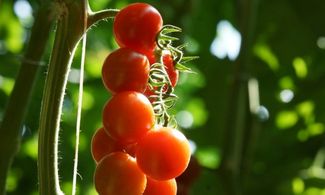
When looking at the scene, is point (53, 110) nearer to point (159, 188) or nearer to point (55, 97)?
point (55, 97)

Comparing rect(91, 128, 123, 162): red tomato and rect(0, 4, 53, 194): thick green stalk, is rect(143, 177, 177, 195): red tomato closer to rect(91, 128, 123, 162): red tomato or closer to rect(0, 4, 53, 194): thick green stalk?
rect(91, 128, 123, 162): red tomato

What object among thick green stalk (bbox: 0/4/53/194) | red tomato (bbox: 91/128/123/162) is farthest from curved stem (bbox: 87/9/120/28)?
thick green stalk (bbox: 0/4/53/194)

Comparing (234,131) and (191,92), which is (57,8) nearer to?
(234,131)

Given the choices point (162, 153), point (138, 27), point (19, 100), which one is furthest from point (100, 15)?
point (19, 100)

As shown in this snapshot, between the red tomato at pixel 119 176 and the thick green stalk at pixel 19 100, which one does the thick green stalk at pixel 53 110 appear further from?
the thick green stalk at pixel 19 100

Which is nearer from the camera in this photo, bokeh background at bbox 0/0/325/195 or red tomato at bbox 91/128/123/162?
red tomato at bbox 91/128/123/162

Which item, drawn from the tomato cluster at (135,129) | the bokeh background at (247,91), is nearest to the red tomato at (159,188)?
the tomato cluster at (135,129)

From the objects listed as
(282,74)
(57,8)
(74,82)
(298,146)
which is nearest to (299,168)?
(298,146)

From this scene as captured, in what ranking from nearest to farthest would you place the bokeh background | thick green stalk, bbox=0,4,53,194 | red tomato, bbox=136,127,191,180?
red tomato, bbox=136,127,191,180
thick green stalk, bbox=0,4,53,194
the bokeh background
